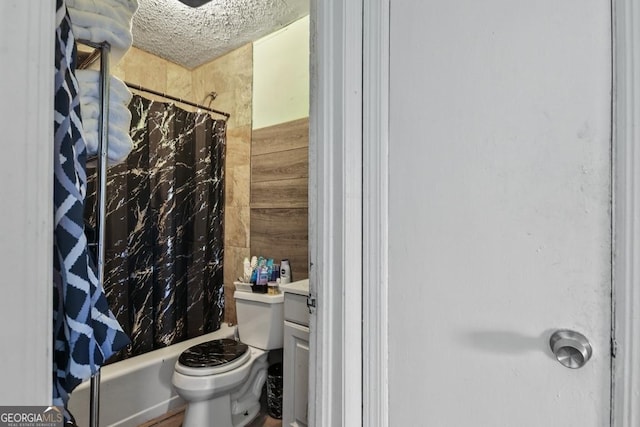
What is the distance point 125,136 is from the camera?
891 mm

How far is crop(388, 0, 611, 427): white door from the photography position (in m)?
0.58

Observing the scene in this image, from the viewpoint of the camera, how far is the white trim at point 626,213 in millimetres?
541

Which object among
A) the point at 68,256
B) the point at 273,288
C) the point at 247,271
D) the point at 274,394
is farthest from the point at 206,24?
the point at 274,394

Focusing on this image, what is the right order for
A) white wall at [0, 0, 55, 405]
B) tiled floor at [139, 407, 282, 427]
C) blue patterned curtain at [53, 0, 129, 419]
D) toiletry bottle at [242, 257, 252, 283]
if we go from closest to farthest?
white wall at [0, 0, 55, 405] → blue patterned curtain at [53, 0, 129, 419] → tiled floor at [139, 407, 282, 427] → toiletry bottle at [242, 257, 252, 283]

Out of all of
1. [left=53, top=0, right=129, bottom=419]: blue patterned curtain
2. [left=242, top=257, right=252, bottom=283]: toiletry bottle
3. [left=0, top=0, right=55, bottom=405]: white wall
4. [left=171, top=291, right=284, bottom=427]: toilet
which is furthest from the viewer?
[left=242, top=257, right=252, bottom=283]: toiletry bottle

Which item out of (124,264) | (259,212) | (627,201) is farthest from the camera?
(259,212)

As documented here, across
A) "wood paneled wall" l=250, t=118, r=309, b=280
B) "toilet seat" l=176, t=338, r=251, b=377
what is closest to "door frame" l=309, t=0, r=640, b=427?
"toilet seat" l=176, t=338, r=251, b=377

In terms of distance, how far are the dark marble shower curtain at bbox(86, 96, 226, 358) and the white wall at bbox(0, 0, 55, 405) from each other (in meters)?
1.56

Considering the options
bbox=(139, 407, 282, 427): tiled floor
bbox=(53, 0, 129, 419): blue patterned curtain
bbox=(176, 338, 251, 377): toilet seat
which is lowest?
bbox=(139, 407, 282, 427): tiled floor

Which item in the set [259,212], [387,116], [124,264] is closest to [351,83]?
[387,116]

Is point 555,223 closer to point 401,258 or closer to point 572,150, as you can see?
point 572,150

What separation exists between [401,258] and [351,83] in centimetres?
46

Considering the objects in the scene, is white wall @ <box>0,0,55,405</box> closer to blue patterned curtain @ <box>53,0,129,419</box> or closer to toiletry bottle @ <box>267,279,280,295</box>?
blue patterned curtain @ <box>53,0,129,419</box>
